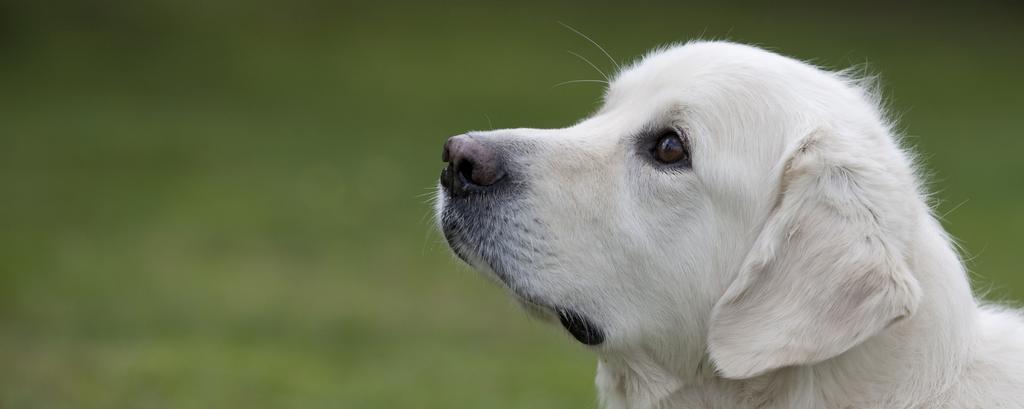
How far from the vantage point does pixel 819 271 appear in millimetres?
4086

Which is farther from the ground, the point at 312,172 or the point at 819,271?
the point at 819,271

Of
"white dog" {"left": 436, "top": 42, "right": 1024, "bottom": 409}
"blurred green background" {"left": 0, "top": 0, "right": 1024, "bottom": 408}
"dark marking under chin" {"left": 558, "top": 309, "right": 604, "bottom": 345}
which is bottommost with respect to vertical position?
"blurred green background" {"left": 0, "top": 0, "right": 1024, "bottom": 408}

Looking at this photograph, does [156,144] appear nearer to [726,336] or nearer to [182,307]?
[182,307]

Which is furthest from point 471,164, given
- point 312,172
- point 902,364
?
point 312,172

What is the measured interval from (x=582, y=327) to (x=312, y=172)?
13951 mm

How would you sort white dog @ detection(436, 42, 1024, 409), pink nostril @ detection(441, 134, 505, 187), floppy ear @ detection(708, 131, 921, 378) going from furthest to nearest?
pink nostril @ detection(441, 134, 505, 187)
white dog @ detection(436, 42, 1024, 409)
floppy ear @ detection(708, 131, 921, 378)

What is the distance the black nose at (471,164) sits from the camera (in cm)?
457

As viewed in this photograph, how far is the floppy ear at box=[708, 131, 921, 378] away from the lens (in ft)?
13.1

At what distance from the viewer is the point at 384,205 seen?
54.1 ft

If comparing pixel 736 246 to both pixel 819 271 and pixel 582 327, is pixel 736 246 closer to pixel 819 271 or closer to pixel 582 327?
pixel 819 271

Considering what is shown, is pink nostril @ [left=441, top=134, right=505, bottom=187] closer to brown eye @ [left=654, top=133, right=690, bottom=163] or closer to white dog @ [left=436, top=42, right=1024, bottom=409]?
white dog @ [left=436, top=42, right=1024, bottom=409]

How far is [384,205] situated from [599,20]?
13593 mm

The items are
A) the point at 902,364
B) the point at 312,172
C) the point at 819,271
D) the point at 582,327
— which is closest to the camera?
the point at 819,271

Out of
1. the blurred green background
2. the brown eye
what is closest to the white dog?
the brown eye
